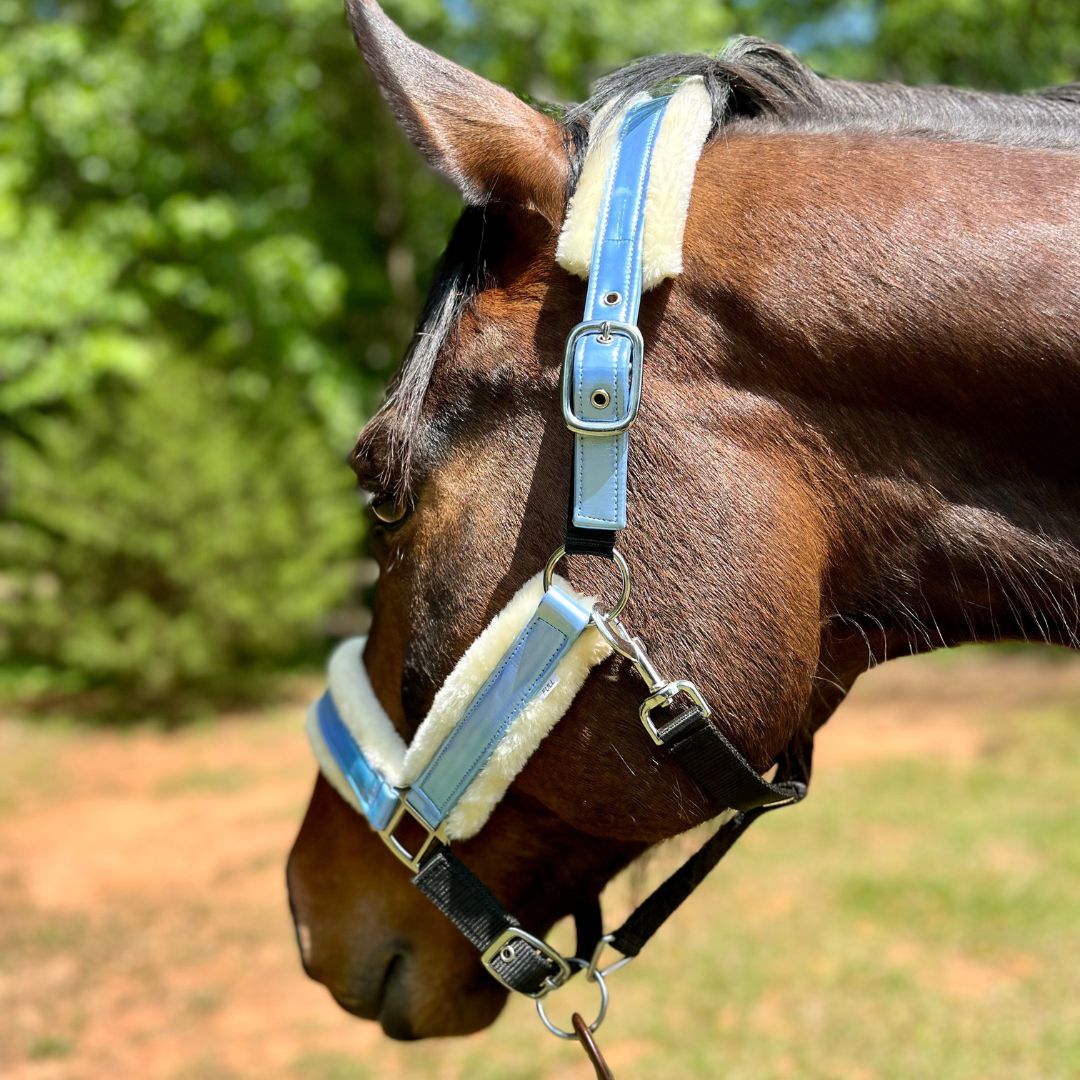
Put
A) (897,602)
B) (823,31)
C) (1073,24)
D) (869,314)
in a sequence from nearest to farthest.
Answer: (869,314), (897,602), (1073,24), (823,31)

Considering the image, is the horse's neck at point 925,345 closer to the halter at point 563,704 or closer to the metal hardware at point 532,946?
the halter at point 563,704

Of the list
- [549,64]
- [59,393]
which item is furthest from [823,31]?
[59,393]

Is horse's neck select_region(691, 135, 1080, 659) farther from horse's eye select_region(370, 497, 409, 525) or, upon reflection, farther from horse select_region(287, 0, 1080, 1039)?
horse's eye select_region(370, 497, 409, 525)

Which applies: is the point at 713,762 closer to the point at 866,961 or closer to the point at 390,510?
the point at 390,510

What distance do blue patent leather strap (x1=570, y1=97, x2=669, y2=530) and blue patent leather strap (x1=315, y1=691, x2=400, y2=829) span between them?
560 mm

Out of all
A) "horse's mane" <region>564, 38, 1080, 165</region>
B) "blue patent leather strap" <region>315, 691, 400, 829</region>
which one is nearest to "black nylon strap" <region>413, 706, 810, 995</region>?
"blue patent leather strap" <region>315, 691, 400, 829</region>

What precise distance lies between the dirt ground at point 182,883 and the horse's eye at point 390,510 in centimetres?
295

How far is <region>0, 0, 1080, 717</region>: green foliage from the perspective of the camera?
869 cm

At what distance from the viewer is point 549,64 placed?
9562 millimetres

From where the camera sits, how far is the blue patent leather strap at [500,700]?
1.43m

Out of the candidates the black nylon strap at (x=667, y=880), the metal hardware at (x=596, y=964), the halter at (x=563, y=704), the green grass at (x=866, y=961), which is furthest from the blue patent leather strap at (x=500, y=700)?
the green grass at (x=866, y=961)

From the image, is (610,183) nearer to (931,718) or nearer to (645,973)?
(645,973)

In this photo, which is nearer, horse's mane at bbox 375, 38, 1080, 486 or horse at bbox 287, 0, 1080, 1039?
horse at bbox 287, 0, 1080, 1039

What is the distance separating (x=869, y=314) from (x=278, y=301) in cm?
853
